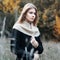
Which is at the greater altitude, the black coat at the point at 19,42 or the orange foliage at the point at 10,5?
the orange foliage at the point at 10,5

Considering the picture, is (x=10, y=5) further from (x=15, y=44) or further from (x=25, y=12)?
(x=15, y=44)

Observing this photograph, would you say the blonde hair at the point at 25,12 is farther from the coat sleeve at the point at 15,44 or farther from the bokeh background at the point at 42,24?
the coat sleeve at the point at 15,44

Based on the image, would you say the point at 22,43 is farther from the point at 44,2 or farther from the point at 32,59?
the point at 44,2

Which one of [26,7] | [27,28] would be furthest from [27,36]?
[26,7]

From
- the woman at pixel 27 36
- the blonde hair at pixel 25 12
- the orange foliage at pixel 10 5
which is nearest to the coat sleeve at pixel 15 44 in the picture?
the woman at pixel 27 36

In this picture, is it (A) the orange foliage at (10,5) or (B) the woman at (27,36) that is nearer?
(B) the woman at (27,36)

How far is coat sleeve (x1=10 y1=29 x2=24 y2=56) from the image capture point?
480 centimetres

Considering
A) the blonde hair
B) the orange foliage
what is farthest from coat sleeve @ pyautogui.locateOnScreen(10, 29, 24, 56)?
the orange foliage

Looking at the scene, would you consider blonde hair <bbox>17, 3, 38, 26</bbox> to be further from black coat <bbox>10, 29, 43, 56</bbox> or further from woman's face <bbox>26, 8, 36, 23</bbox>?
black coat <bbox>10, 29, 43, 56</bbox>

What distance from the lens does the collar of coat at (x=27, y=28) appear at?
4.80 meters

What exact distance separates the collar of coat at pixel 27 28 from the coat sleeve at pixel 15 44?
→ 62mm

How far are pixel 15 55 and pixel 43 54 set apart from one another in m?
0.36

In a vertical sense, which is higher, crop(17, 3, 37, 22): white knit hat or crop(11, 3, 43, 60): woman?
crop(17, 3, 37, 22): white knit hat

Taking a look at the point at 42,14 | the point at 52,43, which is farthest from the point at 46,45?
the point at 42,14
